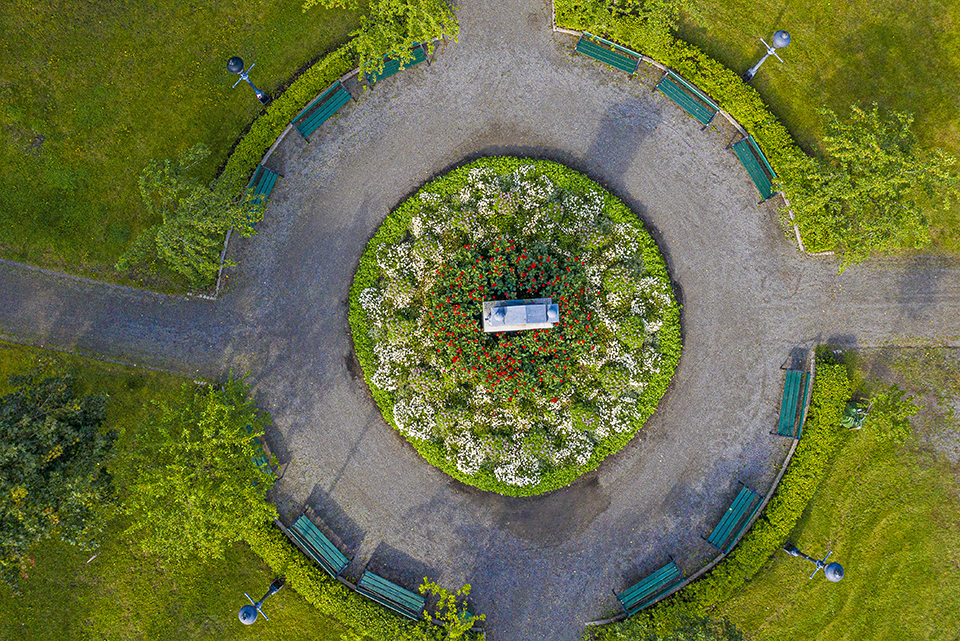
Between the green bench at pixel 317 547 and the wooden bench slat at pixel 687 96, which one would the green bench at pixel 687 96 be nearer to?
the wooden bench slat at pixel 687 96

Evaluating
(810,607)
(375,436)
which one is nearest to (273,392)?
(375,436)

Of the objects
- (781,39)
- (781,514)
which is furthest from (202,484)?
(781,39)

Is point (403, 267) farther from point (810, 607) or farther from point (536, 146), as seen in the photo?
point (810, 607)

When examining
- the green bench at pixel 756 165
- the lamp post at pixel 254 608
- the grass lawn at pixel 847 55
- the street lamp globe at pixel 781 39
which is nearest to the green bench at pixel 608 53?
the grass lawn at pixel 847 55

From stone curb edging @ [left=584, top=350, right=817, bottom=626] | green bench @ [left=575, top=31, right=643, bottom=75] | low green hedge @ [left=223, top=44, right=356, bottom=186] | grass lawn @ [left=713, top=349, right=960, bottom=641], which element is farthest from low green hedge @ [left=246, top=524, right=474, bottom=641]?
green bench @ [left=575, top=31, right=643, bottom=75]

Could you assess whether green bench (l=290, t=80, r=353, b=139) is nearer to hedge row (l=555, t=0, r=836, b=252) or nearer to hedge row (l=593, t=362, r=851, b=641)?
hedge row (l=555, t=0, r=836, b=252)
